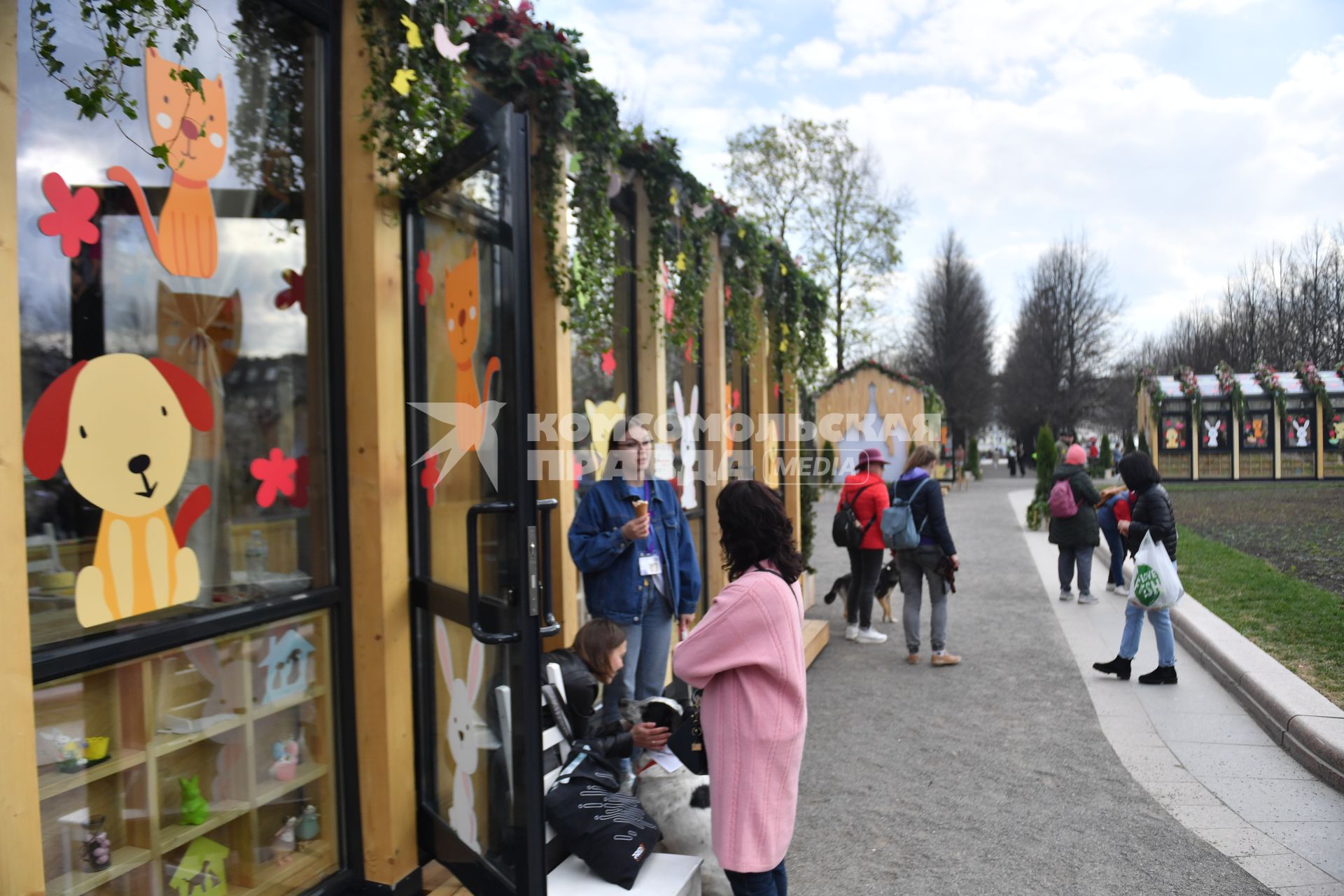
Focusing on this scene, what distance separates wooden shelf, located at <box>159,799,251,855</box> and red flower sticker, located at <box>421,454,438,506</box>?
1262 mm

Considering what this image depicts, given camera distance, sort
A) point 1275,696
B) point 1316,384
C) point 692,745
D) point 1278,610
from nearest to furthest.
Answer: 1. point 692,745
2. point 1275,696
3. point 1278,610
4. point 1316,384

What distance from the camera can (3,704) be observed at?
2180 mm

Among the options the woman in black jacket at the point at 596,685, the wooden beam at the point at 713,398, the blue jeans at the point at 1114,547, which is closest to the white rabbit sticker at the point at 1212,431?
the blue jeans at the point at 1114,547

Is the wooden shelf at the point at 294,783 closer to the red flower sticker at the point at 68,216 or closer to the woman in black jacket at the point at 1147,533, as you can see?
the red flower sticker at the point at 68,216

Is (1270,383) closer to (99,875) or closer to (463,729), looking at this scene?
(463,729)

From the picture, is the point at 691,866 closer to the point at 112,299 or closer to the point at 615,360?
the point at 112,299

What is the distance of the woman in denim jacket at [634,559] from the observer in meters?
4.49

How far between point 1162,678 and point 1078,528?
345 centimetres

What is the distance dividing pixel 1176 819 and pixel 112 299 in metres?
5.11

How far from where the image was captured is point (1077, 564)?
10.3 m

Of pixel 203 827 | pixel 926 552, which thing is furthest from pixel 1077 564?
pixel 203 827

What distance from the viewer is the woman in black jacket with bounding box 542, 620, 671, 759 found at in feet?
12.0

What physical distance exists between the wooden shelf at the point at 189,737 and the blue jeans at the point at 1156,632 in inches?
243

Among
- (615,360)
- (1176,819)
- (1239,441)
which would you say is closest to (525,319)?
(615,360)
